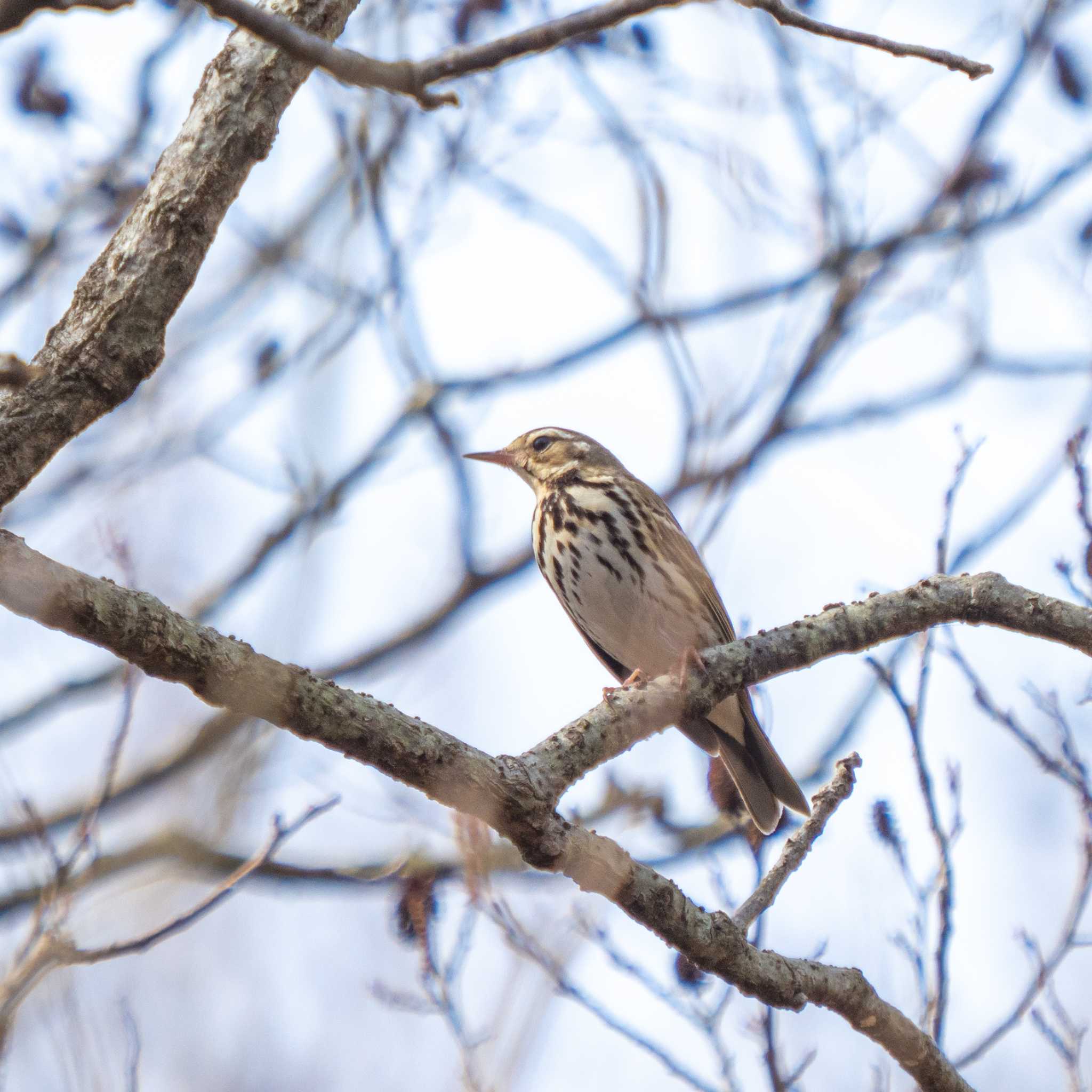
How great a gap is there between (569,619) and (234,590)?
1944 mm

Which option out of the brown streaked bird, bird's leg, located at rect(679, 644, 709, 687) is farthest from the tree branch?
the brown streaked bird

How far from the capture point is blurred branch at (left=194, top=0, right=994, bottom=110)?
1874 millimetres

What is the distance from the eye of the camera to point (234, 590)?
6176mm

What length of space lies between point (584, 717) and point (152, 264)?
1.62 metres

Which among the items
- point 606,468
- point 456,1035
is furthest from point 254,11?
point 606,468

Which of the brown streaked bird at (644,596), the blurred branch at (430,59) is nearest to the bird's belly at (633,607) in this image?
the brown streaked bird at (644,596)

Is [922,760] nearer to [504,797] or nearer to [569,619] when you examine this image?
[504,797]

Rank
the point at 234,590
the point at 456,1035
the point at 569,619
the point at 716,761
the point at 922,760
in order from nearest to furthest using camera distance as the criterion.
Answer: the point at 456,1035 → the point at 922,760 → the point at 716,761 → the point at 234,590 → the point at 569,619

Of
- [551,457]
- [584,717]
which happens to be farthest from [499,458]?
[584,717]

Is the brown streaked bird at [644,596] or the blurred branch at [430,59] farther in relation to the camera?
the brown streaked bird at [644,596]

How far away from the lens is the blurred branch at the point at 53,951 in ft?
7.87

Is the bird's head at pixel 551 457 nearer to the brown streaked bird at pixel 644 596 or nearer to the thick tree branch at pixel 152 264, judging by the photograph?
the brown streaked bird at pixel 644 596

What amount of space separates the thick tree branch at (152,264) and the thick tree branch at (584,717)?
352 millimetres

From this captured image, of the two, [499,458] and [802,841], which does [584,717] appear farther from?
[499,458]
